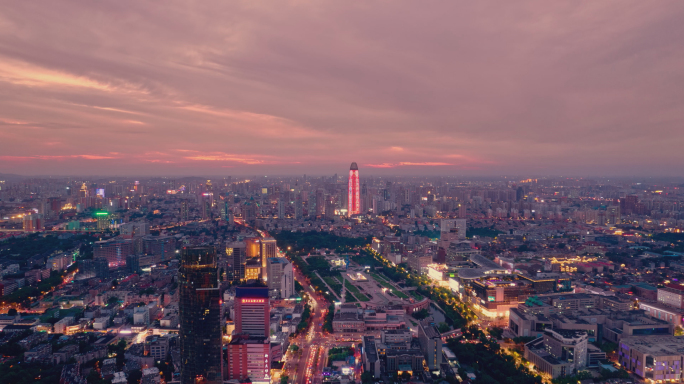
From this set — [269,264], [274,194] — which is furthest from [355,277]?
[274,194]

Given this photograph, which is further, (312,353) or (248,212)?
(248,212)

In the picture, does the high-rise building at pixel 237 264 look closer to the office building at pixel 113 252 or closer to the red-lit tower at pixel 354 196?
the office building at pixel 113 252

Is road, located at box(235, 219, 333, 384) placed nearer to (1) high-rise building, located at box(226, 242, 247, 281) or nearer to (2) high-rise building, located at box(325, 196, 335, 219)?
(1) high-rise building, located at box(226, 242, 247, 281)

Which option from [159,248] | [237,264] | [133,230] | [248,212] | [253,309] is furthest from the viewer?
[248,212]

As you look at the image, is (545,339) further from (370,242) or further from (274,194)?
(274,194)

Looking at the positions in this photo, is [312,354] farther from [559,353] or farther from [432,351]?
[559,353]

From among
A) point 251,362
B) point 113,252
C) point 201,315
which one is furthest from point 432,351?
point 113,252
